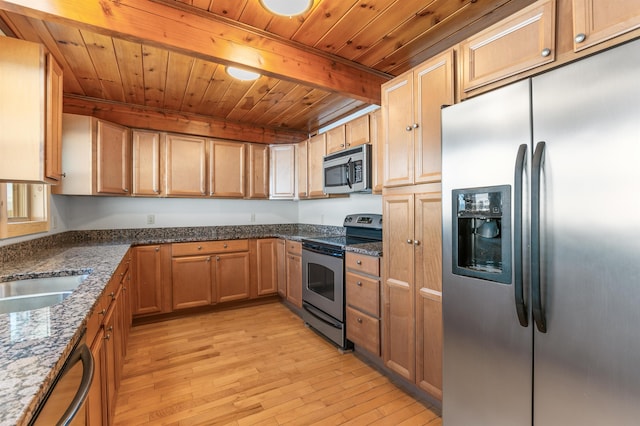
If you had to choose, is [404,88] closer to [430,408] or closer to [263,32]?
[263,32]

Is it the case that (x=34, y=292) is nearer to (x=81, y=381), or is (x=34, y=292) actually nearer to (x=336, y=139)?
(x=81, y=381)

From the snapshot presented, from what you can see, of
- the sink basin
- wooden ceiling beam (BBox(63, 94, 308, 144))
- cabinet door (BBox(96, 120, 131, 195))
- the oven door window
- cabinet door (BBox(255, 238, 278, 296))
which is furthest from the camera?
cabinet door (BBox(255, 238, 278, 296))

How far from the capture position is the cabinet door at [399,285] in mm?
1971

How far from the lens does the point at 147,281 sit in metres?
3.25

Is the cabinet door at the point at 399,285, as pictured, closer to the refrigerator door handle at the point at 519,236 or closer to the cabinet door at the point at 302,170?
the refrigerator door handle at the point at 519,236

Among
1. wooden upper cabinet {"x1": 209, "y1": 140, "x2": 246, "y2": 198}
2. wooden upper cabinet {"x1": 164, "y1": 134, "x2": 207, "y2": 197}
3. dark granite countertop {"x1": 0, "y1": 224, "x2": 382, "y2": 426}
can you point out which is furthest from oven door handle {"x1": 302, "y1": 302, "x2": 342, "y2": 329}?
wooden upper cabinet {"x1": 164, "y1": 134, "x2": 207, "y2": 197}

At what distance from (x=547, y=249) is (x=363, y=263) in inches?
54.9

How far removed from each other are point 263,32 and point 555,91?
1.73 m

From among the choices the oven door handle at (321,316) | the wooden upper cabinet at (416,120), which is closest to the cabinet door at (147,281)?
the oven door handle at (321,316)

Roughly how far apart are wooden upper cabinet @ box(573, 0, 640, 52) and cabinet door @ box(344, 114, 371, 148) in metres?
1.68

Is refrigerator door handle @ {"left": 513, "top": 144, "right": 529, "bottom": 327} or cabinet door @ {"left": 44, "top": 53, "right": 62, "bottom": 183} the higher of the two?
cabinet door @ {"left": 44, "top": 53, "right": 62, "bottom": 183}

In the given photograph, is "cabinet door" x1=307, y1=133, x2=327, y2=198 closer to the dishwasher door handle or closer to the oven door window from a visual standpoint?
the oven door window

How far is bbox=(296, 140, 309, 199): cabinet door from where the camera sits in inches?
150

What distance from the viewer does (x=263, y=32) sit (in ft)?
6.65
